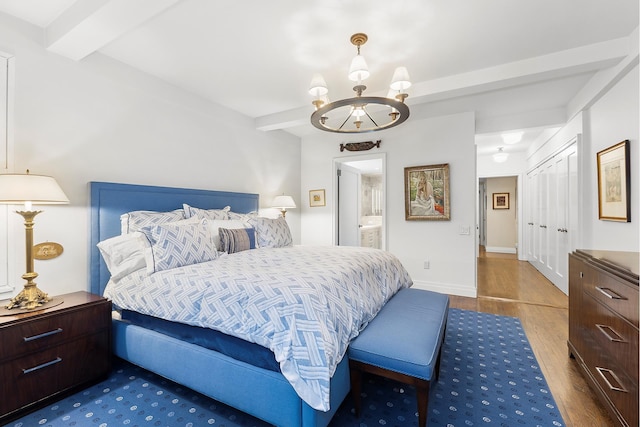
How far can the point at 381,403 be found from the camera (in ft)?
5.88

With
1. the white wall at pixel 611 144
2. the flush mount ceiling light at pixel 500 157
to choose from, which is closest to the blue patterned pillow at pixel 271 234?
the white wall at pixel 611 144

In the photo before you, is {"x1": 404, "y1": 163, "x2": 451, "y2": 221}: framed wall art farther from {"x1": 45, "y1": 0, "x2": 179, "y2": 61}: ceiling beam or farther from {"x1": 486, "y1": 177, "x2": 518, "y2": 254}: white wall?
{"x1": 486, "y1": 177, "x2": 518, "y2": 254}: white wall

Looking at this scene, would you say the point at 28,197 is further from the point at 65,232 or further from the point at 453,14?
the point at 453,14

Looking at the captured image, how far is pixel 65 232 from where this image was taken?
2.37m

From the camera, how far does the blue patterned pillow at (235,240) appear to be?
282 centimetres

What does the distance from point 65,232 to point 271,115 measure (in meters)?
A: 2.73

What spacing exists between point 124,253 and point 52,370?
826 mm

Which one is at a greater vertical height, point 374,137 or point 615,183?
point 374,137

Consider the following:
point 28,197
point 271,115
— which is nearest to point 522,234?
point 271,115

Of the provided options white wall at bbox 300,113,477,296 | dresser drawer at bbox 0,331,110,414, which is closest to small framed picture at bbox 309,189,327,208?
white wall at bbox 300,113,477,296

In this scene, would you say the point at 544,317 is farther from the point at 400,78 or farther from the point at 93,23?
the point at 93,23

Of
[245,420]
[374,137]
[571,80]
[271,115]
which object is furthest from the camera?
[374,137]

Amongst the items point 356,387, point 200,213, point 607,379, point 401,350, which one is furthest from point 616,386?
point 200,213

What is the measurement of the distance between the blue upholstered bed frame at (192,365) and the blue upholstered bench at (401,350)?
0.10 m
